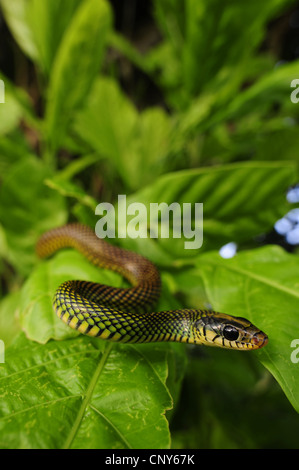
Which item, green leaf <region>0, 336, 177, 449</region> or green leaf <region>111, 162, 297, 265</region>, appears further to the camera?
green leaf <region>111, 162, 297, 265</region>

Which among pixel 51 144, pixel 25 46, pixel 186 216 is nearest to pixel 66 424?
pixel 186 216

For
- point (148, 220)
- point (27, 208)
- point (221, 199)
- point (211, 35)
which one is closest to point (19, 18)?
point (211, 35)

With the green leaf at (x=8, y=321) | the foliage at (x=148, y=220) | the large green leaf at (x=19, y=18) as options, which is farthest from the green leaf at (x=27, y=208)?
the large green leaf at (x=19, y=18)

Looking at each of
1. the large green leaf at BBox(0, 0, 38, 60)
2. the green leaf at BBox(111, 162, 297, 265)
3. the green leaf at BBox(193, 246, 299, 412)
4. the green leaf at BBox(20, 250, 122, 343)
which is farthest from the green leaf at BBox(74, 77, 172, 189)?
the green leaf at BBox(193, 246, 299, 412)

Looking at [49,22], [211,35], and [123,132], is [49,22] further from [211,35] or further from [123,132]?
[211,35]

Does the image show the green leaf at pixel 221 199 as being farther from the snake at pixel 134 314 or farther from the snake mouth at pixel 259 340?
the snake mouth at pixel 259 340

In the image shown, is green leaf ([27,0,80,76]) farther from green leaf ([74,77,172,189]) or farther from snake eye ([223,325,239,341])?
snake eye ([223,325,239,341])
